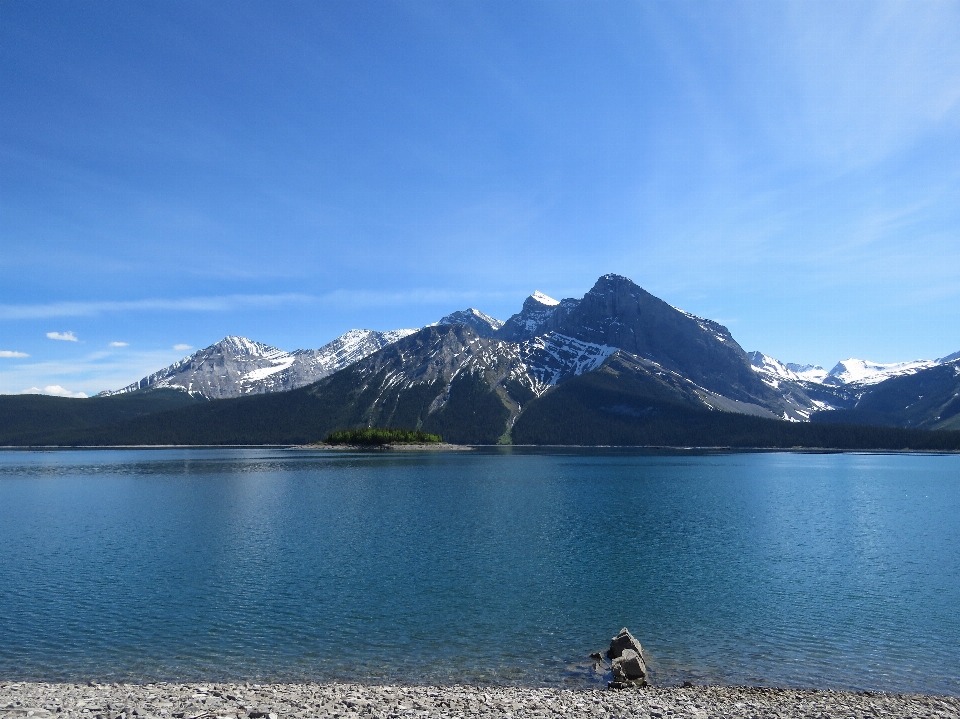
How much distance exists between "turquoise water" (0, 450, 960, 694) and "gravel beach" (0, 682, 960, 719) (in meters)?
2.14

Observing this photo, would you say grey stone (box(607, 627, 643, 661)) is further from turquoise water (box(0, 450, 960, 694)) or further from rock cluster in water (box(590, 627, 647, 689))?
turquoise water (box(0, 450, 960, 694))

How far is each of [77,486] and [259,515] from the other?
8227 cm

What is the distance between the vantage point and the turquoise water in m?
37.6

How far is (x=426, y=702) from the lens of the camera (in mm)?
31141

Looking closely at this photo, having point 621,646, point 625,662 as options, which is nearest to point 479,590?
point 621,646

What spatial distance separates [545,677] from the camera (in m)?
35.3

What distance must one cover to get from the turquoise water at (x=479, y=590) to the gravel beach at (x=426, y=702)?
7.03 ft

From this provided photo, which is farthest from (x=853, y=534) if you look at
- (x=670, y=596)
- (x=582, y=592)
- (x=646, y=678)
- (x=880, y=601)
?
(x=646, y=678)

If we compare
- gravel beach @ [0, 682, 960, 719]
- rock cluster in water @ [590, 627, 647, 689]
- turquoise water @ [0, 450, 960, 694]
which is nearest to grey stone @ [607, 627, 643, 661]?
rock cluster in water @ [590, 627, 647, 689]

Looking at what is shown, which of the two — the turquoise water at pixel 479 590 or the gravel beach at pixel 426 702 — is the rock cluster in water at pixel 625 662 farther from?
the turquoise water at pixel 479 590

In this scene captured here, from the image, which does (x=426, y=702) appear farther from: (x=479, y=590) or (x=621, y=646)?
(x=479, y=590)

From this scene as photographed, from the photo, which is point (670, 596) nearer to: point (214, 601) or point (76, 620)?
→ point (214, 601)

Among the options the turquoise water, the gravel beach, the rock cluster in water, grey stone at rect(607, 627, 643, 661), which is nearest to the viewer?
the gravel beach

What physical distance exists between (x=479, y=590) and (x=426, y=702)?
23090 mm
